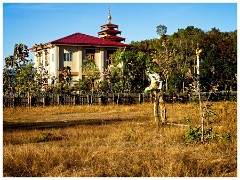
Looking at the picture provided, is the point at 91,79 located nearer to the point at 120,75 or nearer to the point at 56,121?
the point at 120,75

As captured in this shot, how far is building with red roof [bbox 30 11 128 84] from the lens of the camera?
1390 inches

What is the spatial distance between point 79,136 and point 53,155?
10.9 feet

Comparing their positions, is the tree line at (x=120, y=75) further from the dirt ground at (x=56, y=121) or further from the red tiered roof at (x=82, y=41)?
the dirt ground at (x=56, y=121)

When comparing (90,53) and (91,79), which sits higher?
(90,53)

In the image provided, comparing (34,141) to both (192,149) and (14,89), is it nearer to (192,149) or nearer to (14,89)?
(192,149)

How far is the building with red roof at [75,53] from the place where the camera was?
3531cm

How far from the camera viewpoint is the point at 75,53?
36.4 metres

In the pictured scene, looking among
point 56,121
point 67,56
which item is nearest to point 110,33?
point 67,56

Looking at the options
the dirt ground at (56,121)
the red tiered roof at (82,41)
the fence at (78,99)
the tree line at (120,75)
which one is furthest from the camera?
the red tiered roof at (82,41)

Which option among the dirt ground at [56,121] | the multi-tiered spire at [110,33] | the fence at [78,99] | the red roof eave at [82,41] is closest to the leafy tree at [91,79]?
the fence at [78,99]

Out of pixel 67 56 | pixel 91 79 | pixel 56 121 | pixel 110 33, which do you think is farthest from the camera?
pixel 110 33

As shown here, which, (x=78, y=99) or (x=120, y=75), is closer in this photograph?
(x=78, y=99)

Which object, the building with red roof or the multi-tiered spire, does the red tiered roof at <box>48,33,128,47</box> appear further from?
the multi-tiered spire

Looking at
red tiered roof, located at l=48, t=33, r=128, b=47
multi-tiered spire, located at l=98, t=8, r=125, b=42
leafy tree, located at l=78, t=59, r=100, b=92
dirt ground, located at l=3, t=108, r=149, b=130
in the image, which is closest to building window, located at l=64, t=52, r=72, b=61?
red tiered roof, located at l=48, t=33, r=128, b=47
